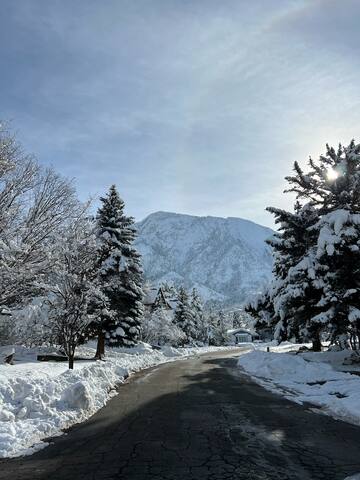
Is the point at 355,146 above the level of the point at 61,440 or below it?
above

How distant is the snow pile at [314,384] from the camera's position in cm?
1096

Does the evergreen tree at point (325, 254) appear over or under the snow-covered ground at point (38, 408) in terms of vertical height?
over

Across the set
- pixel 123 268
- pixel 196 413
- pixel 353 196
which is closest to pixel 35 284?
pixel 196 413

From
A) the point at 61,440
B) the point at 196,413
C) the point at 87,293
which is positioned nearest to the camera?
the point at 61,440

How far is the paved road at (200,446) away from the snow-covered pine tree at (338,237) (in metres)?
8.53

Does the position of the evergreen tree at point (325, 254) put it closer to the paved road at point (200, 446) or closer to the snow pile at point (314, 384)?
the snow pile at point (314, 384)

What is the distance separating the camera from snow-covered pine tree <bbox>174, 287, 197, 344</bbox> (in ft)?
228

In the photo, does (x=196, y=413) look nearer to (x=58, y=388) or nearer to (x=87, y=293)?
(x=58, y=388)

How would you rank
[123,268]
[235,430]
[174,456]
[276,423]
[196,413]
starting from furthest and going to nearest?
[123,268] → [196,413] → [276,423] → [235,430] → [174,456]

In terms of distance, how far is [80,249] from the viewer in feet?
69.5

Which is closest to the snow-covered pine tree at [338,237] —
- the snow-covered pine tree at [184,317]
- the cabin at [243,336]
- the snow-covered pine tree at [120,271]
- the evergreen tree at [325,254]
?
the evergreen tree at [325,254]

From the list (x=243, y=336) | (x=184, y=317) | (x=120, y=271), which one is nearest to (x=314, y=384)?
(x=120, y=271)

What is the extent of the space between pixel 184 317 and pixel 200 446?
63.4 metres

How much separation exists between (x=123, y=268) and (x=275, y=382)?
55.7 ft
